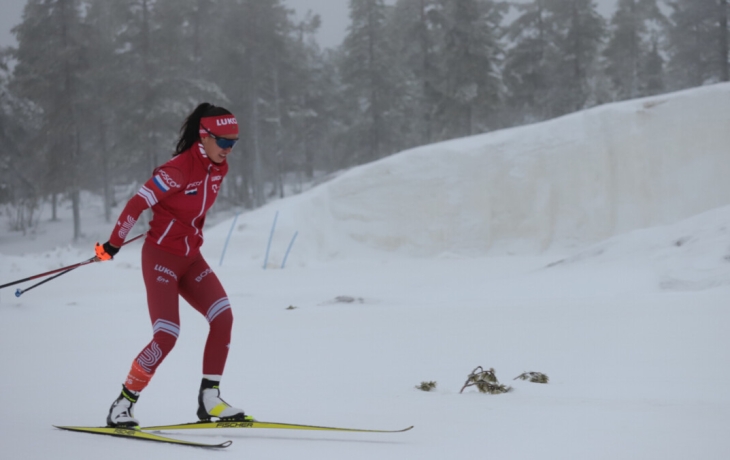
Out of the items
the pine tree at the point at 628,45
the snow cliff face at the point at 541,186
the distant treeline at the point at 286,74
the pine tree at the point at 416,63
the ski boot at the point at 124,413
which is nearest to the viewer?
the ski boot at the point at 124,413

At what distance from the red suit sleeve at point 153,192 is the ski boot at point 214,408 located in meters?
0.98

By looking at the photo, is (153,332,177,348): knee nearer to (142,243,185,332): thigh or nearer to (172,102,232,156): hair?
(142,243,185,332): thigh

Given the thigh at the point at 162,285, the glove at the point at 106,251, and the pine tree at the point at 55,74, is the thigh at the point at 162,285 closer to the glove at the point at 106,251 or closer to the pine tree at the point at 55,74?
the glove at the point at 106,251

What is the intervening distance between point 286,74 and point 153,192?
33.6 meters

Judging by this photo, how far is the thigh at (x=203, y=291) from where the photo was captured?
12.0 ft

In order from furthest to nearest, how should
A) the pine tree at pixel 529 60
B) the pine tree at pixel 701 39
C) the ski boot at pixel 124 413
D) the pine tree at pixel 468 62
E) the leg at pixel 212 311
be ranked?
1. the pine tree at pixel 529 60
2. the pine tree at pixel 468 62
3. the pine tree at pixel 701 39
4. the leg at pixel 212 311
5. the ski boot at pixel 124 413

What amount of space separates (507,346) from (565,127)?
16352 mm

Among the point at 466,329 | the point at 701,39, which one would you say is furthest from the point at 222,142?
the point at 701,39

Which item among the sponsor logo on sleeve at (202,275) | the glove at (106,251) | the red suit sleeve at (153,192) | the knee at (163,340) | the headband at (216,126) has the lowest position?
the knee at (163,340)

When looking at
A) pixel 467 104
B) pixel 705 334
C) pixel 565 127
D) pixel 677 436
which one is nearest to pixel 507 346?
pixel 705 334

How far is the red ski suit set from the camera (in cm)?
350

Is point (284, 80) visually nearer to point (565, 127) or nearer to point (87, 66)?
Answer: point (87, 66)

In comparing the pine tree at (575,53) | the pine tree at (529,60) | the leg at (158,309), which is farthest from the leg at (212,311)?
the pine tree at (529,60)

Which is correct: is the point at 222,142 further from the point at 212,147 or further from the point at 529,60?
the point at 529,60
